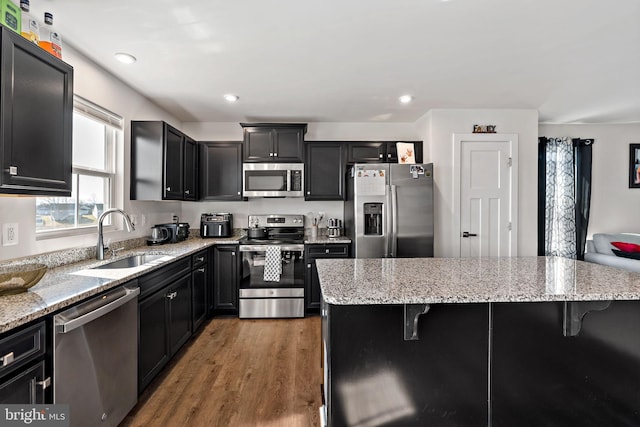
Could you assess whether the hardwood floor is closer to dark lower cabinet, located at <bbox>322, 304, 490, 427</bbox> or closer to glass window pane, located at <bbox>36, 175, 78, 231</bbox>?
dark lower cabinet, located at <bbox>322, 304, 490, 427</bbox>

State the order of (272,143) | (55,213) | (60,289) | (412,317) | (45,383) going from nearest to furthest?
(45,383) → (412,317) → (60,289) → (55,213) → (272,143)

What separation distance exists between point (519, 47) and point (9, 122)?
10.3ft

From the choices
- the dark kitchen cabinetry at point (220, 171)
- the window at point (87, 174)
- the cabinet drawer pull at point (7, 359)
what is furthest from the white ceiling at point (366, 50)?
the cabinet drawer pull at point (7, 359)

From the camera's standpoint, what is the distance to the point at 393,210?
331 cm

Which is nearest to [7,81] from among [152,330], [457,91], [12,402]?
[12,402]

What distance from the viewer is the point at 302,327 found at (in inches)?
128

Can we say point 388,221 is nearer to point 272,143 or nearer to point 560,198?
point 272,143

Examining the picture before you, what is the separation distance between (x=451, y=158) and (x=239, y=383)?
324cm

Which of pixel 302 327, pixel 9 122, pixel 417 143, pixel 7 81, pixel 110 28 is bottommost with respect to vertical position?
pixel 302 327

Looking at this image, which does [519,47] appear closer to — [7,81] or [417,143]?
[417,143]

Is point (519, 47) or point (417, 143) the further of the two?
point (417, 143)

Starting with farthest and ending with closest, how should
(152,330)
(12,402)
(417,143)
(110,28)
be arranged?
(417,143) → (152,330) → (110,28) → (12,402)

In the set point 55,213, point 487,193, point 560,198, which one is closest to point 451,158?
point 487,193

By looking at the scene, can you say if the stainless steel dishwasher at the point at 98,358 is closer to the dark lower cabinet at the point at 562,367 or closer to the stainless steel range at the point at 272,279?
the stainless steel range at the point at 272,279
